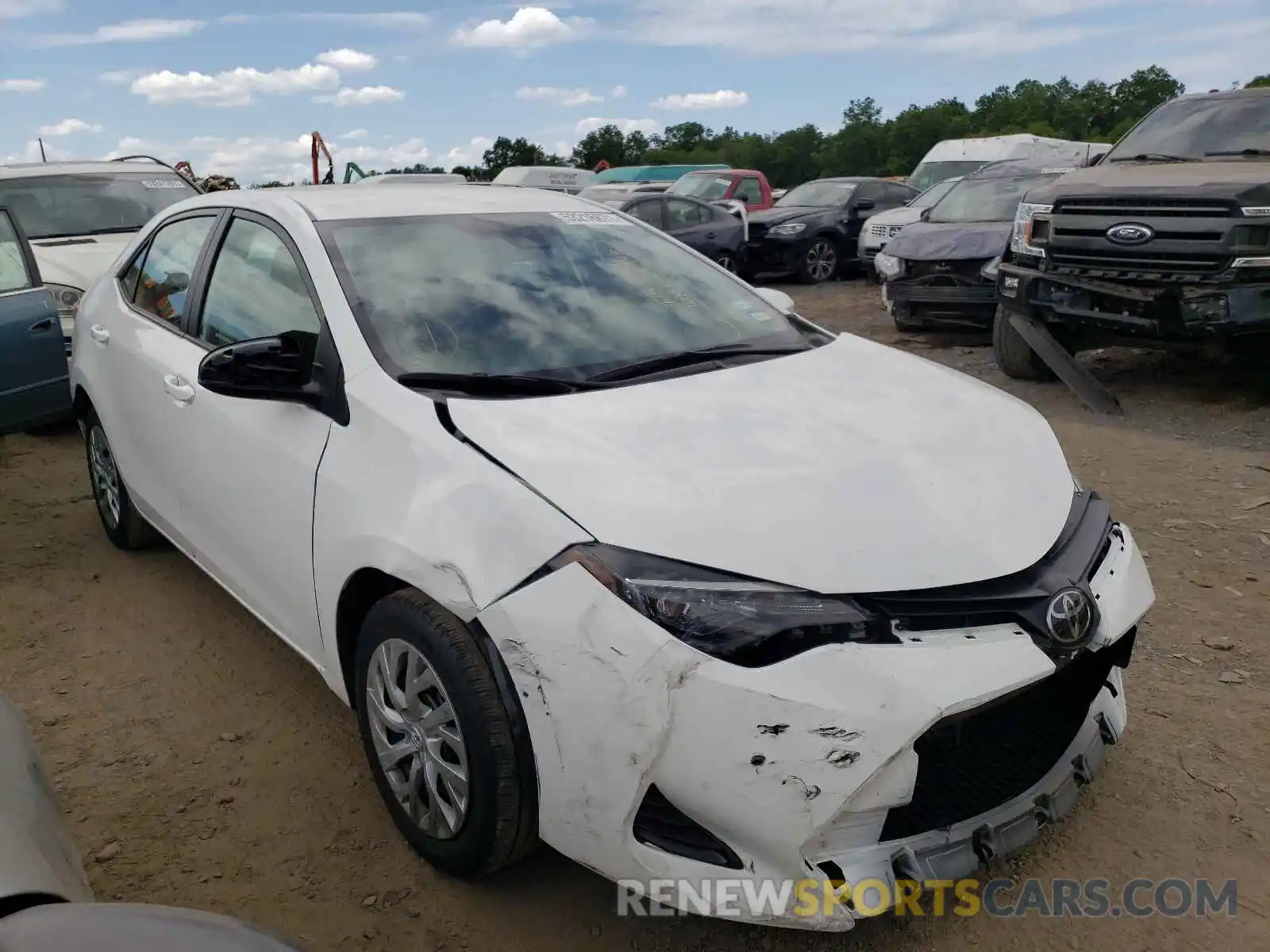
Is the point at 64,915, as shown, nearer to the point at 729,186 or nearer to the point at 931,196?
the point at 931,196

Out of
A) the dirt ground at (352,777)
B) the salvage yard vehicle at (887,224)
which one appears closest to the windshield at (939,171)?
the salvage yard vehicle at (887,224)

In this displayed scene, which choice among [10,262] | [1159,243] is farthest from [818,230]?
[10,262]

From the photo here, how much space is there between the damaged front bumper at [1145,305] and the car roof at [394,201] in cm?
404

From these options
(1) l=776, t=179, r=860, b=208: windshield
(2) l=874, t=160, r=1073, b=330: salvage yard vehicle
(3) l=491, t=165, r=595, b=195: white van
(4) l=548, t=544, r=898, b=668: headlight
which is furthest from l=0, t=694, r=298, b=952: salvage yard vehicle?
(3) l=491, t=165, r=595, b=195: white van

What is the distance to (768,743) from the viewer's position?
1.84 m

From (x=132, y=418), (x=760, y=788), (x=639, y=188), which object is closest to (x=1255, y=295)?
(x=760, y=788)

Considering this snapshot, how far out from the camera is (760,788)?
1858 millimetres

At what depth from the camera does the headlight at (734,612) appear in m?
1.88

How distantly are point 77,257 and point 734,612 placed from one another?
6.95 metres

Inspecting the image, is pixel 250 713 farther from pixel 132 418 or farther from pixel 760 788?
pixel 760 788

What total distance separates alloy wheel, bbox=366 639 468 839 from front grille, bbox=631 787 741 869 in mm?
439

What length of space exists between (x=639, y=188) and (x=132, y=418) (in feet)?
53.6

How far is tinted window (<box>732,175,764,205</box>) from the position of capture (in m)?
16.9

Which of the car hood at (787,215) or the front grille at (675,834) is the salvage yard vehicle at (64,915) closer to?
the front grille at (675,834)
